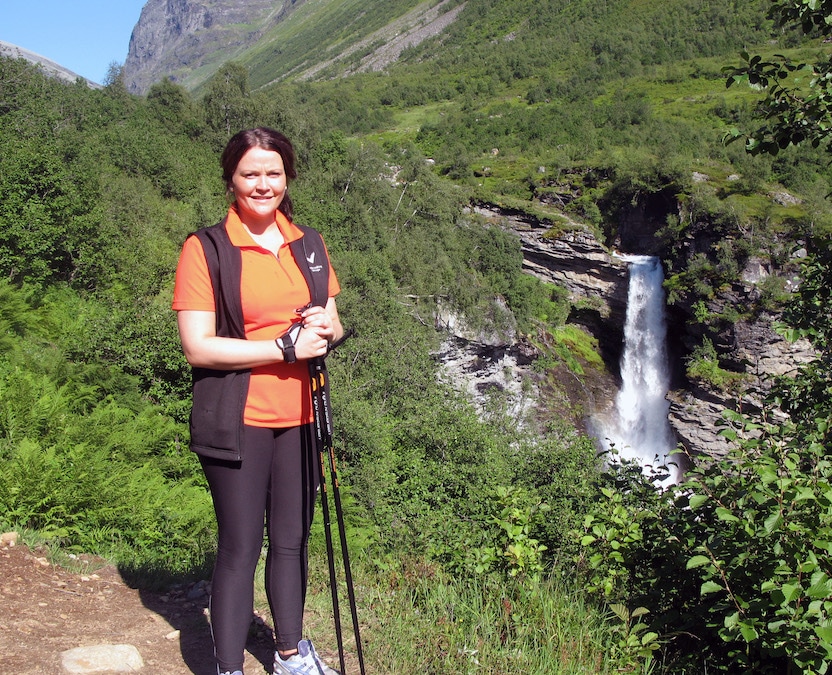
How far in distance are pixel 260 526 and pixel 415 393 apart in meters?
16.7

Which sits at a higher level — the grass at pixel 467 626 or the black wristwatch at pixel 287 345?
the black wristwatch at pixel 287 345

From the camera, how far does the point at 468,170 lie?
175ft

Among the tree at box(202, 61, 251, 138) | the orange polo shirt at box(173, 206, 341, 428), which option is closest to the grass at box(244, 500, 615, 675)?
the orange polo shirt at box(173, 206, 341, 428)

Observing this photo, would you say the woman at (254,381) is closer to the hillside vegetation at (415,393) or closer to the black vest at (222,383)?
the black vest at (222,383)

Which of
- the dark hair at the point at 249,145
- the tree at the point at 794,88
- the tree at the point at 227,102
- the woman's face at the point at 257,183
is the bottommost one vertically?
the woman's face at the point at 257,183

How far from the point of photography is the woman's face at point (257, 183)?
264 cm

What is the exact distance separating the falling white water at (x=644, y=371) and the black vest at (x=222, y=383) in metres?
35.5

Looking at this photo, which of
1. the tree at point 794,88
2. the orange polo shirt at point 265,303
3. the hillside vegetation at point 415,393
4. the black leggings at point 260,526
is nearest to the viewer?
the orange polo shirt at point 265,303

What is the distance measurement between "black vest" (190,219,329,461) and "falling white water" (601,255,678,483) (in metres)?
35.5

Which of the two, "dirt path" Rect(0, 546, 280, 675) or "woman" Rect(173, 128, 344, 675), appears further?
"dirt path" Rect(0, 546, 280, 675)

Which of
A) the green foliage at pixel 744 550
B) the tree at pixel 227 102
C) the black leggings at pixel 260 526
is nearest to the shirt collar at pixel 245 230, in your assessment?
the black leggings at pixel 260 526

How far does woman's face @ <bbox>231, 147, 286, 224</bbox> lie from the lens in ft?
8.65

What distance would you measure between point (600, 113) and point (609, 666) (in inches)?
2881

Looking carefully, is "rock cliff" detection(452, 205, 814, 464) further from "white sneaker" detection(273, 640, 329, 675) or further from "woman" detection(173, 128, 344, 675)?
"woman" detection(173, 128, 344, 675)
